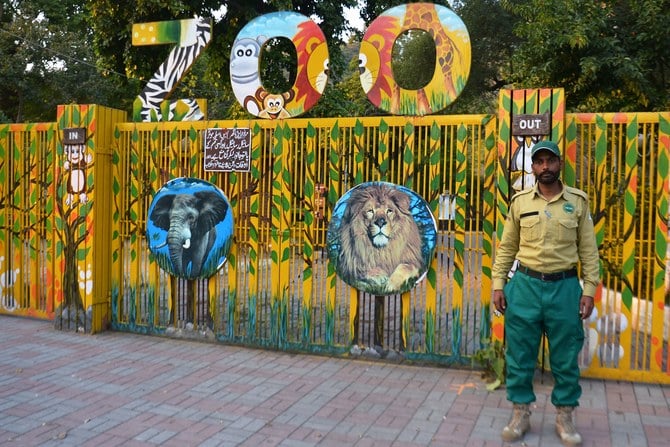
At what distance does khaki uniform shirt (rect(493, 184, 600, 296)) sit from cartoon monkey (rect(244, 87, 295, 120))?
118 inches

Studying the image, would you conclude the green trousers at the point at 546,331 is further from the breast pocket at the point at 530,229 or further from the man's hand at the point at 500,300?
the breast pocket at the point at 530,229

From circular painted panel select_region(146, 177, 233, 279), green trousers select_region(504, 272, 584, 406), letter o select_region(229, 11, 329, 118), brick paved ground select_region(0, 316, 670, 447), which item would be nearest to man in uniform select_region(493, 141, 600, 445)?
green trousers select_region(504, 272, 584, 406)

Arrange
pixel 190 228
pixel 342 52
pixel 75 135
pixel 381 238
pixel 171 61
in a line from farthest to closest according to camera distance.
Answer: pixel 342 52 → pixel 171 61 → pixel 75 135 → pixel 190 228 → pixel 381 238

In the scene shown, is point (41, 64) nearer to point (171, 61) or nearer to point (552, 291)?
point (171, 61)

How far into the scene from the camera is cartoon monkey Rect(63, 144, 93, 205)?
23.2 ft

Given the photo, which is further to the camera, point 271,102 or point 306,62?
point 271,102

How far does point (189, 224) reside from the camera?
6816 mm

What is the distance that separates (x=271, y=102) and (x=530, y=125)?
2724mm

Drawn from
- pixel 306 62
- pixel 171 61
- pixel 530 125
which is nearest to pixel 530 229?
pixel 530 125

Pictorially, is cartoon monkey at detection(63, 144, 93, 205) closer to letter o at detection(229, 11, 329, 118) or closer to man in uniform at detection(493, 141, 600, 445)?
letter o at detection(229, 11, 329, 118)

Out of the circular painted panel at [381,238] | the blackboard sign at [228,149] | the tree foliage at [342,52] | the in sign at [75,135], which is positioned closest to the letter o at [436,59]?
the circular painted panel at [381,238]

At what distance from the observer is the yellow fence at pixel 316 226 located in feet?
18.0

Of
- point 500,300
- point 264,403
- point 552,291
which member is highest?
point 552,291

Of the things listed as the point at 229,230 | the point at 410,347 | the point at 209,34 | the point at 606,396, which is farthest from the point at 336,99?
the point at 606,396
